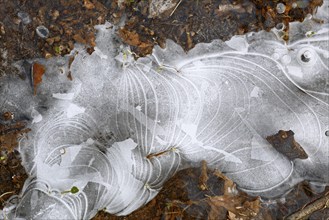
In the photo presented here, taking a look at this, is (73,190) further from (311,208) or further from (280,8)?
(280,8)

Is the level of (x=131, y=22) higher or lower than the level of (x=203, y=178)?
higher

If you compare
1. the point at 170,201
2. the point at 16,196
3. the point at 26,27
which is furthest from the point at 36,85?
the point at 170,201

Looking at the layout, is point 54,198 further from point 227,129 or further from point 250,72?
point 250,72

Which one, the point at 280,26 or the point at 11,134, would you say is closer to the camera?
the point at 11,134

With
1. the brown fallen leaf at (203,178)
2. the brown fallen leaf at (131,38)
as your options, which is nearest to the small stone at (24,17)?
the brown fallen leaf at (131,38)

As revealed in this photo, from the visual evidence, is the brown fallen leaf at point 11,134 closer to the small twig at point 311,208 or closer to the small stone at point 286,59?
the small stone at point 286,59

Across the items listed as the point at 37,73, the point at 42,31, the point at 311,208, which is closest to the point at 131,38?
the point at 42,31

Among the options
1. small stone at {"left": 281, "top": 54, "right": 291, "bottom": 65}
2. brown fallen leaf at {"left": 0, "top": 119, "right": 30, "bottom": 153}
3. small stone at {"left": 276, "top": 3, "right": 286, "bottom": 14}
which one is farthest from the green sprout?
small stone at {"left": 276, "top": 3, "right": 286, "bottom": 14}
